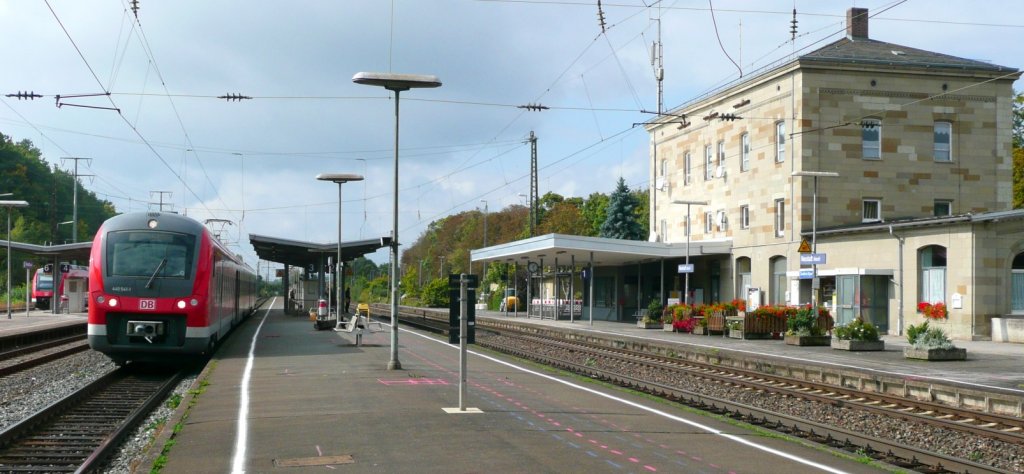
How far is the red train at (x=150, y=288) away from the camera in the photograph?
18281 mm

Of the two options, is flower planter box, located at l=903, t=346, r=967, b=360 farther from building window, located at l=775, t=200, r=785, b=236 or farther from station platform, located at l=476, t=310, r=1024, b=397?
building window, located at l=775, t=200, r=785, b=236

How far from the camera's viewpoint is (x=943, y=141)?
40531 millimetres

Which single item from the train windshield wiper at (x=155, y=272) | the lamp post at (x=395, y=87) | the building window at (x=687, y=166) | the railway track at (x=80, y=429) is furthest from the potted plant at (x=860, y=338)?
the building window at (x=687, y=166)

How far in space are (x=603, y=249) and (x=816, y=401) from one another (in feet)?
80.9

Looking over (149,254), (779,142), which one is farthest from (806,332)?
(149,254)

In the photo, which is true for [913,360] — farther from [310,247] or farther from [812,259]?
[310,247]

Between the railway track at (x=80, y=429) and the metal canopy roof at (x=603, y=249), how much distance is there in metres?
24.5

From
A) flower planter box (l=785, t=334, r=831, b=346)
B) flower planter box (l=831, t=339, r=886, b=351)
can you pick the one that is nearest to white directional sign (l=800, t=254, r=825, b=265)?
flower planter box (l=785, t=334, r=831, b=346)

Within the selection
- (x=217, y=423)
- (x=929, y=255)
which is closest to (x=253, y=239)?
(x=929, y=255)

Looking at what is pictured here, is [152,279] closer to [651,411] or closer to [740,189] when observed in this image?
[651,411]

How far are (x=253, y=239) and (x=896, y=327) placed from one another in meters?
25.4

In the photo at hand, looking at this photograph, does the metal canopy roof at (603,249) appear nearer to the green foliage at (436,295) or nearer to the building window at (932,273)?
the building window at (932,273)

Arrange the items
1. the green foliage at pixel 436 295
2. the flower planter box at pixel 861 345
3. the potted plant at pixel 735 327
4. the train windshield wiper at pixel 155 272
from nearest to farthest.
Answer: the train windshield wiper at pixel 155 272
the flower planter box at pixel 861 345
the potted plant at pixel 735 327
the green foliage at pixel 436 295

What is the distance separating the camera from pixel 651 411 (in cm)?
1306
